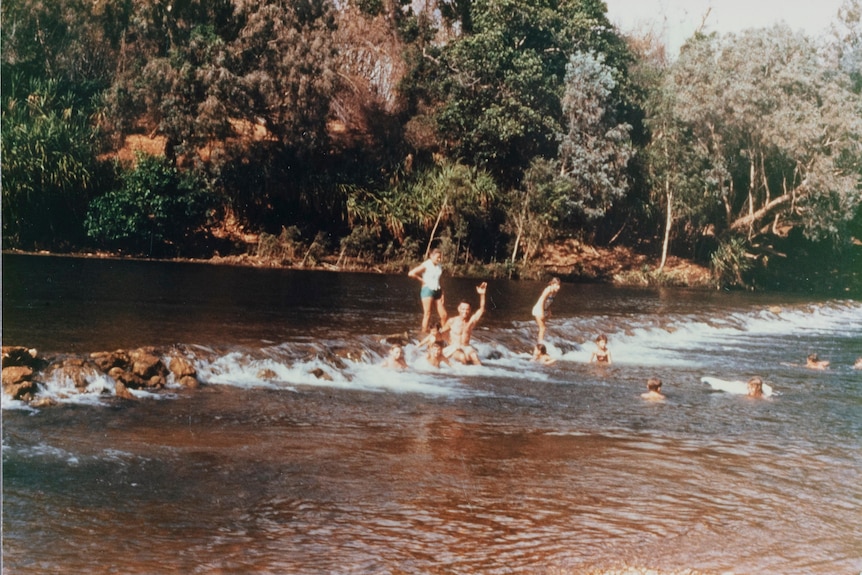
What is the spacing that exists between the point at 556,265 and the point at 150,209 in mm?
16354

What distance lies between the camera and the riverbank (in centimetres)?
2969

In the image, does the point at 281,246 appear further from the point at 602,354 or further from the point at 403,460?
the point at 403,460

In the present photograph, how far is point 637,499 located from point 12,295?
1541cm

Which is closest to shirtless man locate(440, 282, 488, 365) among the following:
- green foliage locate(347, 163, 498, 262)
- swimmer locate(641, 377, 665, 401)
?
swimmer locate(641, 377, 665, 401)

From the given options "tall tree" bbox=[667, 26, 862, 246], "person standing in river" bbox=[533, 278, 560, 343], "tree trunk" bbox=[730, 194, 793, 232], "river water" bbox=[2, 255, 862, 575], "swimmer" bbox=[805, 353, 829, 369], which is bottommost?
"river water" bbox=[2, 255, 862, 575]

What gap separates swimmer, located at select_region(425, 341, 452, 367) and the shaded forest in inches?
498

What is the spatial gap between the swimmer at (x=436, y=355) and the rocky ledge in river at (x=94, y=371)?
14.6 ft

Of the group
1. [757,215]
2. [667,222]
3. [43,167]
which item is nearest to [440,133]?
[667,222]

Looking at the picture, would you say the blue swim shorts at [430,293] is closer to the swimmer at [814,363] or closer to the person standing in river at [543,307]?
the person standing in river at [543,307]

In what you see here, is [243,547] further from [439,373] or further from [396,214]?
[396,214]

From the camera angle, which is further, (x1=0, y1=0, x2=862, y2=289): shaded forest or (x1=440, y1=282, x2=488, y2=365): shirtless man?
(x1=0, y1=0, x2=862, y2=289): shaded forest

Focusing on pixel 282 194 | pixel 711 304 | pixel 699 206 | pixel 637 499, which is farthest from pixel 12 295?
pixel 699 206

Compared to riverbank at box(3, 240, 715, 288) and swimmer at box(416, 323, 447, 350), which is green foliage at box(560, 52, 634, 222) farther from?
swimmer at box(416, 323, 447, 350)

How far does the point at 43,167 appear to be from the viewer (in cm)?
1888
